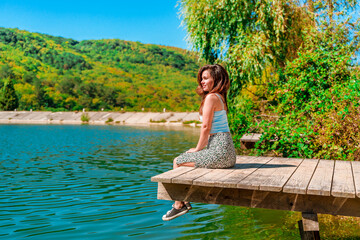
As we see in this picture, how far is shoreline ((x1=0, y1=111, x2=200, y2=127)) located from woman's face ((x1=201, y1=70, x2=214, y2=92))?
40239 millimetres

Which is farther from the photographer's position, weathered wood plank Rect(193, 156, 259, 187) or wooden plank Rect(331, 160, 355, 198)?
weathered wood plank Rect(193, 156, 259, 187)

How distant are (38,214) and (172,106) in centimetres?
6264

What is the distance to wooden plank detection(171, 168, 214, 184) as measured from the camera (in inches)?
141

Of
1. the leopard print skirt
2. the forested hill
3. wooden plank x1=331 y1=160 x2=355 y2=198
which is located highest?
the forested hill

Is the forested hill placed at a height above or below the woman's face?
above

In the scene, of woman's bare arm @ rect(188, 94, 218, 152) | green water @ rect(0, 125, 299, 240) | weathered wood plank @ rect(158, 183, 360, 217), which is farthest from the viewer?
green water @ rect(0, 125, 299, 240)

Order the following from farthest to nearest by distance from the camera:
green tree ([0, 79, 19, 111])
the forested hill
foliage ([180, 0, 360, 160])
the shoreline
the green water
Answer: the forested hill → green tree ([0, 79, 19, 111]) → the shoreline → foliage ([180, 0, 360, 160]) → the green water

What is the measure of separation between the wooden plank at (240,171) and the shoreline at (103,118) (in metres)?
39.8

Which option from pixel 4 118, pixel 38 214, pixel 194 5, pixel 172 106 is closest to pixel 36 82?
pixel 4 118

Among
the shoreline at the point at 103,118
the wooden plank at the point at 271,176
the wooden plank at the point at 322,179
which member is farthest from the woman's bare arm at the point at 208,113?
the shoreline at the point at 103,118

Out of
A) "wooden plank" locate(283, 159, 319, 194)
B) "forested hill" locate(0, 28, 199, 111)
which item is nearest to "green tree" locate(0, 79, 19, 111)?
"forested hill" locate(0, 28, 199, 111)

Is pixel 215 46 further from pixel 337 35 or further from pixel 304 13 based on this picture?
pixel 337 35

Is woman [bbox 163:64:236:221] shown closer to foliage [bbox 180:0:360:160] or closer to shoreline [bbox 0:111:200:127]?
foliage [bbox 180:0:360:160]

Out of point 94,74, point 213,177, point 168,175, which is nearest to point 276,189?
point 213,177
